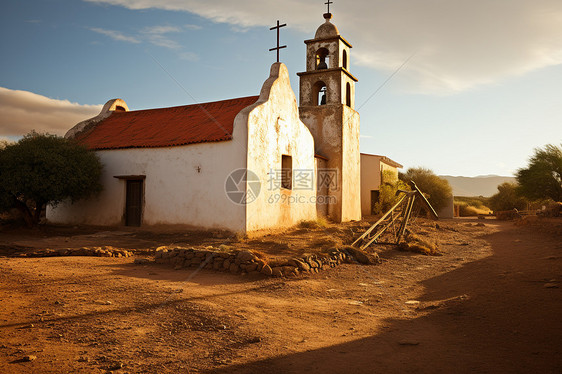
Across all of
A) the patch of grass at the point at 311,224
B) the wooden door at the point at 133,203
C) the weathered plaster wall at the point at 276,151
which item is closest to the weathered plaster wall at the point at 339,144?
the weathered plaster wall at the point at 276,151

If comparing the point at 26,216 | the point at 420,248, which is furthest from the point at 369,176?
the point at 26,216

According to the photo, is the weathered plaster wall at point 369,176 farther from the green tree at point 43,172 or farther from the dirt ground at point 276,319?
the green tree at point 43,172

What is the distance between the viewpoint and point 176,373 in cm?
358

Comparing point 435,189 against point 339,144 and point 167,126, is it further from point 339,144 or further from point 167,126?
point 167,126

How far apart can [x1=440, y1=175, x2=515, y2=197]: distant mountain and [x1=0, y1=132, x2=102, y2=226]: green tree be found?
497 feet

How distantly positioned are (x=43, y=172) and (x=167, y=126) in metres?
5.09

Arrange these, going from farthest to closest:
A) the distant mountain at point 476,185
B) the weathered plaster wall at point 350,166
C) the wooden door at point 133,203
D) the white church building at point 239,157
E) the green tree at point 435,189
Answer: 1. the distant mountain at point 476,185
2. the green tree at point 435,189
3. the weathered plaster wall at point 350,166
4. the wooden door at point 133,203
5. the white church building at point 239,157

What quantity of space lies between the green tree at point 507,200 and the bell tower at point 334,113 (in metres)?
22.9

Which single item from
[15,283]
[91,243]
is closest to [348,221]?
[91,243]

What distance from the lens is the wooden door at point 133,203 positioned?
50.2 feet

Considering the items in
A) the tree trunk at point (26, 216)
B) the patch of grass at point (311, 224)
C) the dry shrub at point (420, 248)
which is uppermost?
the tree trunk at point (26, 216)

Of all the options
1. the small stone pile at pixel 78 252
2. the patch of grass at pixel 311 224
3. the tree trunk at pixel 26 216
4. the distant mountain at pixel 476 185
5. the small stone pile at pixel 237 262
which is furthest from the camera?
A: the distant mountain at pixel 476 185

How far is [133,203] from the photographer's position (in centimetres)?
1541

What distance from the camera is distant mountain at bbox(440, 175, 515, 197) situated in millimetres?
149250
